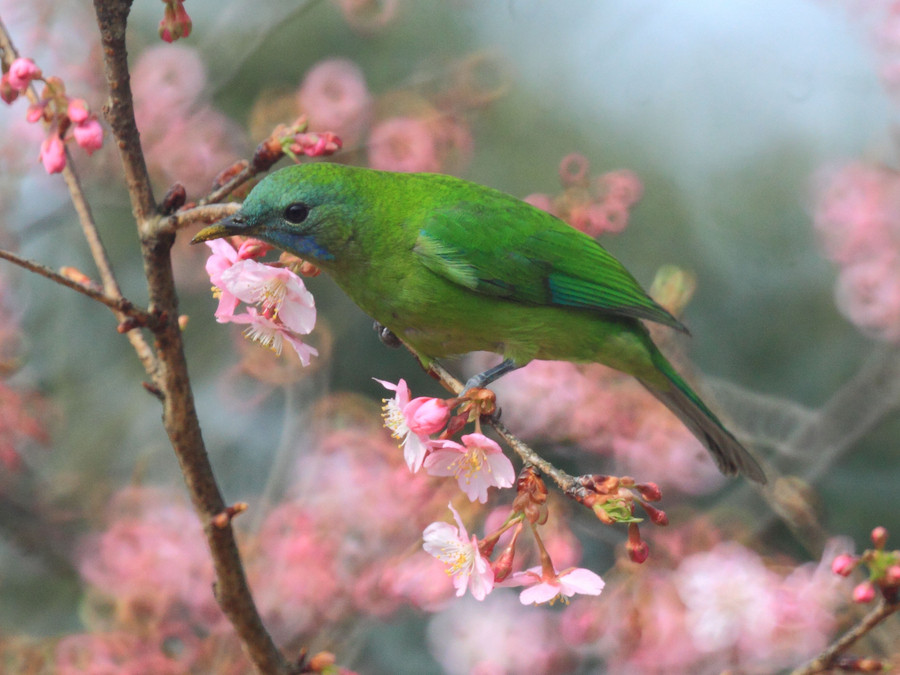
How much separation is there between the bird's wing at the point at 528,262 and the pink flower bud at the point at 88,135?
0.66 meters

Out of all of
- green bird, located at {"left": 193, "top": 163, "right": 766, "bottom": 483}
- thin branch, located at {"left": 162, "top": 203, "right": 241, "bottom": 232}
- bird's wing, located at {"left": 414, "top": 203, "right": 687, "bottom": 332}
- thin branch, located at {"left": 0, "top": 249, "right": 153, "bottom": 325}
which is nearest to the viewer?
thin branch, located at {"left": 0, "top": 249, "right": 153, "bottom": 325}

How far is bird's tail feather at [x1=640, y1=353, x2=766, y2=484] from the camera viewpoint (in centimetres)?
→ 203

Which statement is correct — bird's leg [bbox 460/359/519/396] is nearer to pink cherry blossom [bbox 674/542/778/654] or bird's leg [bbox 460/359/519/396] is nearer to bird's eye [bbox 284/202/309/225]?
bird's eye [bbox 284/202/309/225]

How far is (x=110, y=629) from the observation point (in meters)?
2.67

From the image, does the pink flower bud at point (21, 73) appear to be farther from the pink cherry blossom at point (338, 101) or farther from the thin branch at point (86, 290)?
the pink cherry blossom at point (338, 101)

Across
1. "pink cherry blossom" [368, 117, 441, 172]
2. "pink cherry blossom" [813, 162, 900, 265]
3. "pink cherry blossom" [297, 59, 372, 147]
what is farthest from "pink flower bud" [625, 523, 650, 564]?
"pink cherry blossom" [813, 162, 900, 265]

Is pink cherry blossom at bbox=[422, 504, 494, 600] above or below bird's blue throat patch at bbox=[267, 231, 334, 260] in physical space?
below

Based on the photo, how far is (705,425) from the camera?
2133 mm

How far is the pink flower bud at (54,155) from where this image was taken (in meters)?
1.47

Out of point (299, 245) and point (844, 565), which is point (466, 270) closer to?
point (299, 245)

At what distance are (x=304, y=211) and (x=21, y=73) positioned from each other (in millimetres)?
546

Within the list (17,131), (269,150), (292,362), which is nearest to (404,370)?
(292,362)

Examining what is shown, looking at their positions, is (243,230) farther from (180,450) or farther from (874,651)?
(874,651)

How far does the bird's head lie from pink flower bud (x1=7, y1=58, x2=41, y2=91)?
1.34ft
